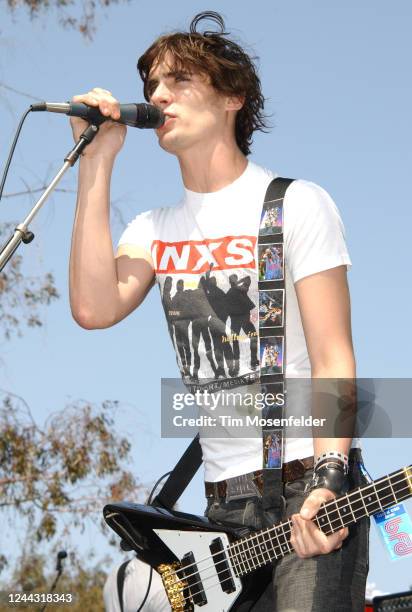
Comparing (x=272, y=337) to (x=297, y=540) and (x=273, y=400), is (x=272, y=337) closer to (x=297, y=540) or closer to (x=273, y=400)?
(x=273, y=400)

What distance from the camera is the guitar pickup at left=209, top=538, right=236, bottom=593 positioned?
3.71 metres

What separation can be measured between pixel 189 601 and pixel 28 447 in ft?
37.0

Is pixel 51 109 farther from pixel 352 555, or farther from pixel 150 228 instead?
pixel 352 555

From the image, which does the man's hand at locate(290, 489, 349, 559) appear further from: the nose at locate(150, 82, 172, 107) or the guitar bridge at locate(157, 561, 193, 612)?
the nose at locate(150, 82, 172, 107)

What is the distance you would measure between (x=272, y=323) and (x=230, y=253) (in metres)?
0.31

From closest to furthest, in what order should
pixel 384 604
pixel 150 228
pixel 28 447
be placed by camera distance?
pixel 150 228
pixel 384 604
pixel 28 447

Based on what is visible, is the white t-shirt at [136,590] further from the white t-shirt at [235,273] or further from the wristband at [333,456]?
the wristband at [333,456]

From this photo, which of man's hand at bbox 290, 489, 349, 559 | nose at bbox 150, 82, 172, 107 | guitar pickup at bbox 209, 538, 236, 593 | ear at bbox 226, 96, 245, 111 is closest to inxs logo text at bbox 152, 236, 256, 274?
nose at bbox 150, 82, 172, 107

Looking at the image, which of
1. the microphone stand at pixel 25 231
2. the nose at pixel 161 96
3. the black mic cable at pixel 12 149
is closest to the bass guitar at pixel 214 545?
the microphone stand at pixel 25 231

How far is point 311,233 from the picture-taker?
362cm

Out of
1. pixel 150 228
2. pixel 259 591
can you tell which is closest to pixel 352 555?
pixel 259 591

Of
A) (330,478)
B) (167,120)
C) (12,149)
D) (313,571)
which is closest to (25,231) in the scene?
(12,149)

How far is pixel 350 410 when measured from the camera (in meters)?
3.48

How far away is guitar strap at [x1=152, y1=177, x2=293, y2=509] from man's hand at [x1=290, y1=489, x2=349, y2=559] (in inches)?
8.4
